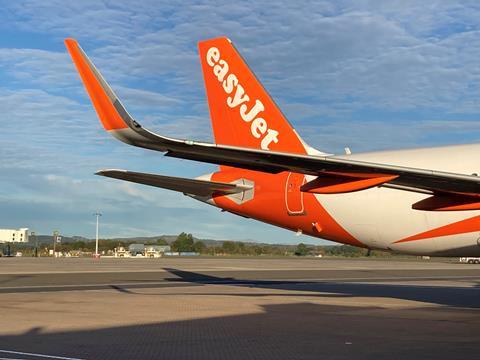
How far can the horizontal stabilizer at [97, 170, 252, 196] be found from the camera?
61.0 ft

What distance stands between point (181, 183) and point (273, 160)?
6.55 m

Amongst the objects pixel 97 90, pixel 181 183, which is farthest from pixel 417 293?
pixel 97 90

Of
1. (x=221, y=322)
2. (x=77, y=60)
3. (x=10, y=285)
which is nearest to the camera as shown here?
(x=77, y=60)

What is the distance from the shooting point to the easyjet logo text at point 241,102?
2358 cm

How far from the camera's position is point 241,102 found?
24.2 metres

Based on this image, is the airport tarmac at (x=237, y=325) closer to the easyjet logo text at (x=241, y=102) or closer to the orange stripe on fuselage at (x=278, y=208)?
the orange stripe on fuselage at (x=278, y=208)

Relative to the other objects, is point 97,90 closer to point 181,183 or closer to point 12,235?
point 181,183

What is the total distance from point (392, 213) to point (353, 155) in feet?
9.92

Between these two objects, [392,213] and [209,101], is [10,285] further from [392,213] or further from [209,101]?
[392,213]

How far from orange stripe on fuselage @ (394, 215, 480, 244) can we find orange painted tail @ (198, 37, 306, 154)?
566 centimetres

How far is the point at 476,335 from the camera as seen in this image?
547 inches

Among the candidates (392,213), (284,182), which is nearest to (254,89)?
(284,182)

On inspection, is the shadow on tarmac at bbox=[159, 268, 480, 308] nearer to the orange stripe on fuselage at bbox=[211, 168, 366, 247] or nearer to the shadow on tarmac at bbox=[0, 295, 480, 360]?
the orange stripe on fuselage at bbox=[211, 168, 366, 247]

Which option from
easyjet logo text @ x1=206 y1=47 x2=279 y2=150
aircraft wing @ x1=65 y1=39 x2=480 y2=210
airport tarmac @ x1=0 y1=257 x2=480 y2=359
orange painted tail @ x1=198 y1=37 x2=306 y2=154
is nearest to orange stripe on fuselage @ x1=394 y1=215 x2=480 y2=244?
aircraft wing @ x1=65 y1=39 x2=480 y2=210
